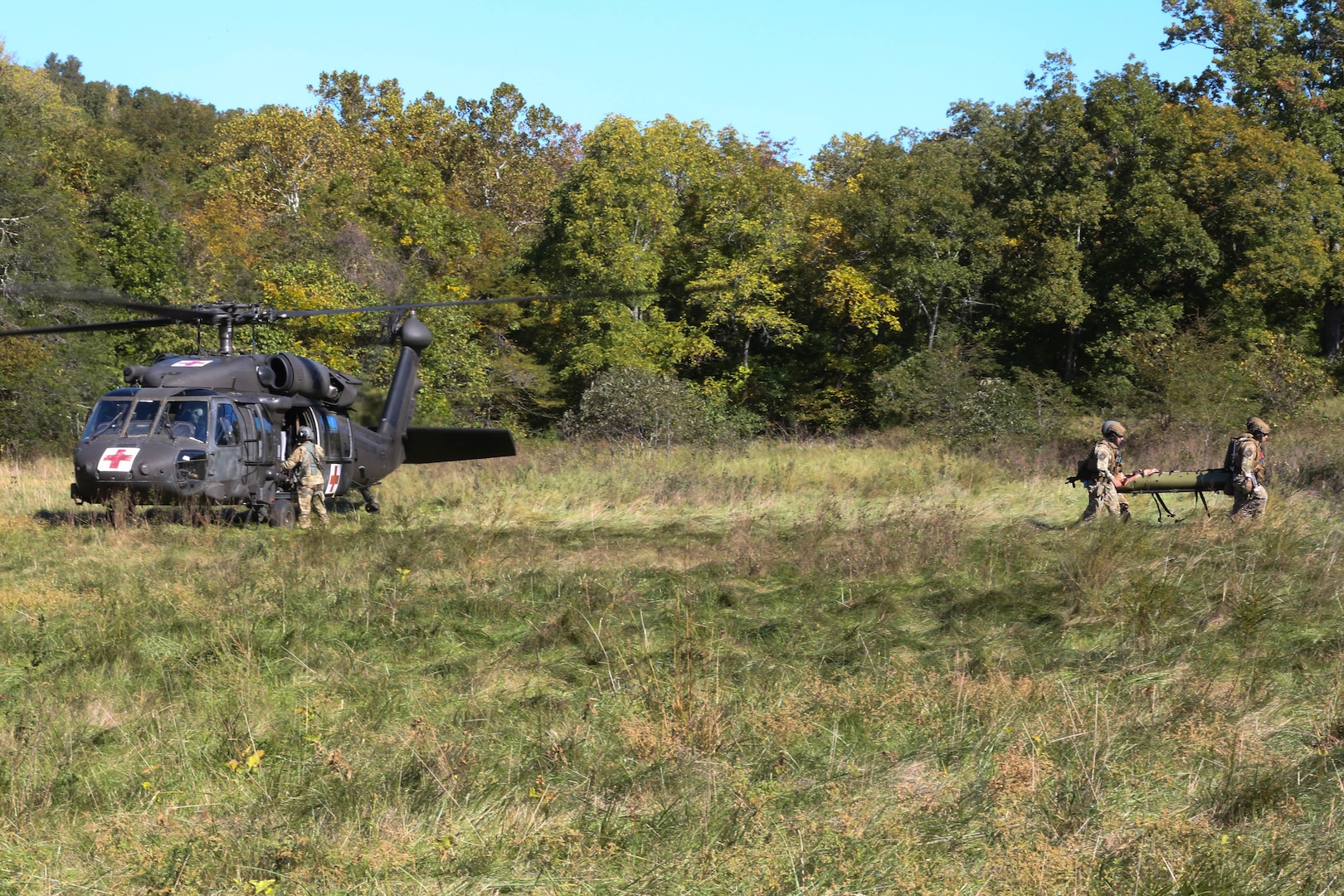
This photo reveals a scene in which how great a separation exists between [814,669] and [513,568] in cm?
403

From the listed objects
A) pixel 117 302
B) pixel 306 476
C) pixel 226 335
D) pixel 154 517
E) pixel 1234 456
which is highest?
pixel 117 302

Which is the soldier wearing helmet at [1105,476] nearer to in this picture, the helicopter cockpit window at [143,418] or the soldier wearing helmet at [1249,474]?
the soldier wearing helmet at [1249,474]

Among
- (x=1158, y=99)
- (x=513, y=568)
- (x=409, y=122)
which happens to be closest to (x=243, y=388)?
(x=513, y=568)

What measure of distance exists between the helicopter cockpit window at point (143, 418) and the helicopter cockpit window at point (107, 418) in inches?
3.6

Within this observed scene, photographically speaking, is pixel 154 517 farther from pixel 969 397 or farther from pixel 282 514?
pixel 969 397

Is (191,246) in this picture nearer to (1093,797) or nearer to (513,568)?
(513,568)

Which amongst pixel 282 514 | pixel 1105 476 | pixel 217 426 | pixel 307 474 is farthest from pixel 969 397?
pixel 217 426

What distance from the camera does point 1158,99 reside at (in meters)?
36.4

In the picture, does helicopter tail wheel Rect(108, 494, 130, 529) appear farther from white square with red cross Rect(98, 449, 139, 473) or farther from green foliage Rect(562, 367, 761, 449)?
green foliage Rect(562, 367, 761, 449)

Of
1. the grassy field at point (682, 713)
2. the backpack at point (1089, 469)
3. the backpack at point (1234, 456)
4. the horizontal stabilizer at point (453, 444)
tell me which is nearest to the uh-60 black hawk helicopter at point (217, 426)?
the grassy field at point (682, 713)

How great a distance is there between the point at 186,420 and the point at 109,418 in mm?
796

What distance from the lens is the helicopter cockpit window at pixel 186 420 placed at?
40.8ft

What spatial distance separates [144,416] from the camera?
12492 millimetres

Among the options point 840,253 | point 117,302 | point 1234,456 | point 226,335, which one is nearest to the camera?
point 117,302
